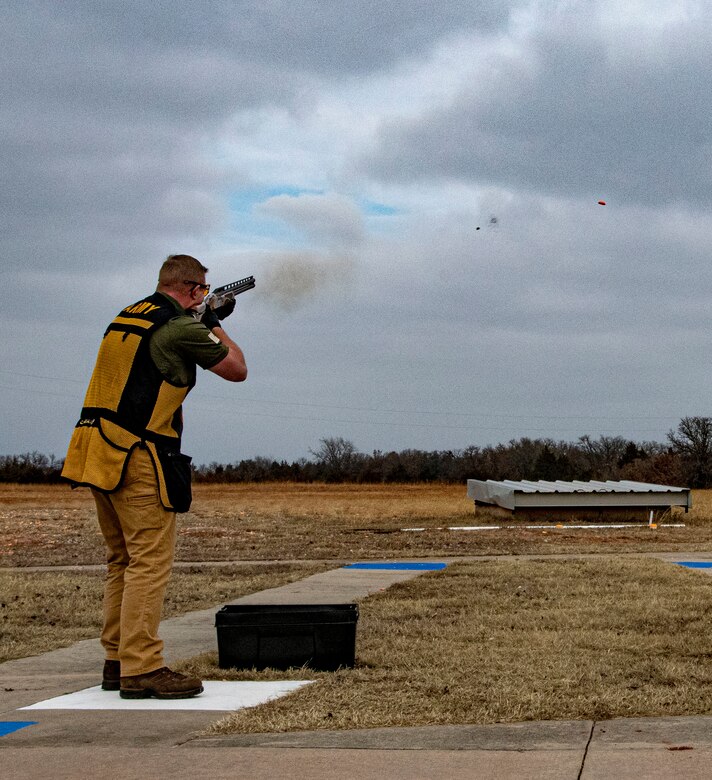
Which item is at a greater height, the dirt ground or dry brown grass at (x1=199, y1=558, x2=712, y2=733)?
dry brown grass at (x1=199, y1=558, x2=712, y2=733)

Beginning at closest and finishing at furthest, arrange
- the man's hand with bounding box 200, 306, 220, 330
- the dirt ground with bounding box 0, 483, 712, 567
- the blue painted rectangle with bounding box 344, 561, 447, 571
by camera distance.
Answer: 1. the man's hand with bounding box 200, 306, 220, 330
2. the blue painted rectangle with bounding box 344, 561, 447, 571
3. the dirt ground with bounding box 0, 483, 712, 567

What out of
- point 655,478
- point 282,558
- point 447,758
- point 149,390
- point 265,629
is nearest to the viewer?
point 447,758

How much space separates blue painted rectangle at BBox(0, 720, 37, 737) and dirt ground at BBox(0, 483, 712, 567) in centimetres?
1136

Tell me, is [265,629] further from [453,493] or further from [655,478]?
[655,478]

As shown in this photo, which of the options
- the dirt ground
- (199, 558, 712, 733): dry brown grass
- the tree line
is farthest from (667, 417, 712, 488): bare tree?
(199, 558, 712, 733): dry brown grass

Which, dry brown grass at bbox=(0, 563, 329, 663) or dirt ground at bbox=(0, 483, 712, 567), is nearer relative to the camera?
dry brown grass at bbox=(0, 563, 329, 663)

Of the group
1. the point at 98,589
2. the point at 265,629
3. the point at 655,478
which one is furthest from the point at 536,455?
the point at 265,629

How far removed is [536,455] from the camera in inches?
2985

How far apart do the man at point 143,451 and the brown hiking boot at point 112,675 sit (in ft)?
0.73

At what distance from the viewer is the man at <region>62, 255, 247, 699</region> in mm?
5336

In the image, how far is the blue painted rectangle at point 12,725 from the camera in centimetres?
476

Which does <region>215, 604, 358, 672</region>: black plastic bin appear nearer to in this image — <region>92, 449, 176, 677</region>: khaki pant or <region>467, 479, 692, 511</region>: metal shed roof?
<region>92, 449, 176, 677</region>: khaki pant

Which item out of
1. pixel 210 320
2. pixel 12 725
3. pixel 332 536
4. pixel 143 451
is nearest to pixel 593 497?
pixel 332 536

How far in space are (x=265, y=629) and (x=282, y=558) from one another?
10.7m
